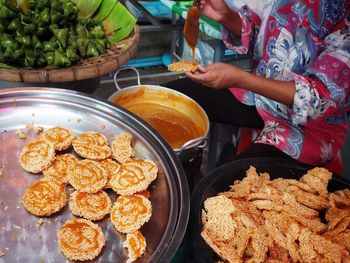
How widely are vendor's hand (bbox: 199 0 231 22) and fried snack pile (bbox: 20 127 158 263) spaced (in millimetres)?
1456

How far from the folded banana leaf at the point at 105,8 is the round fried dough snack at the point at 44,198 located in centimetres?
176

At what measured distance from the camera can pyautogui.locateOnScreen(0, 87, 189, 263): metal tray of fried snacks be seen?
4.13 ft

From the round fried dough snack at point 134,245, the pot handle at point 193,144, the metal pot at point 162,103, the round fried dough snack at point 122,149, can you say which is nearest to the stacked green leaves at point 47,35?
the metal pot at point 162,103

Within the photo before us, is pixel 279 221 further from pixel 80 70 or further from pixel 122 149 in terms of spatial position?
pixel 80 70

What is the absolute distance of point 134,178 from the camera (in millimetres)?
1489

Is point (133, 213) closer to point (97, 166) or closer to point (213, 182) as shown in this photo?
point (97, 166)

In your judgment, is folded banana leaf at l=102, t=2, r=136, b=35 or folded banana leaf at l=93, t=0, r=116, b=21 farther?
folded banana leaf at l=93, t=0, r=116, b=21

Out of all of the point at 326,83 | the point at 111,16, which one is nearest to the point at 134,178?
the point at 326,83

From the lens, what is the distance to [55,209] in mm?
1369

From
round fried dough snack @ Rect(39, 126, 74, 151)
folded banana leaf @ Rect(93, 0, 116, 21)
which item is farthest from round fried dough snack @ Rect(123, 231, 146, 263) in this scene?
folded banana leaf @ Rect(93, 0, 116, 21)

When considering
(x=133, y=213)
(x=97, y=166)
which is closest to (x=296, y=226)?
(x=133, y=213)

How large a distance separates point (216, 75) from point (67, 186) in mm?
1006

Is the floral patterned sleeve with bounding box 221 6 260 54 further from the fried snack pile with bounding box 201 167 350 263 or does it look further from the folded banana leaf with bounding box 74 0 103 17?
the fried snack pile with bounding box 201 167 350 263

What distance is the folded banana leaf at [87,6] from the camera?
2.87 meters
